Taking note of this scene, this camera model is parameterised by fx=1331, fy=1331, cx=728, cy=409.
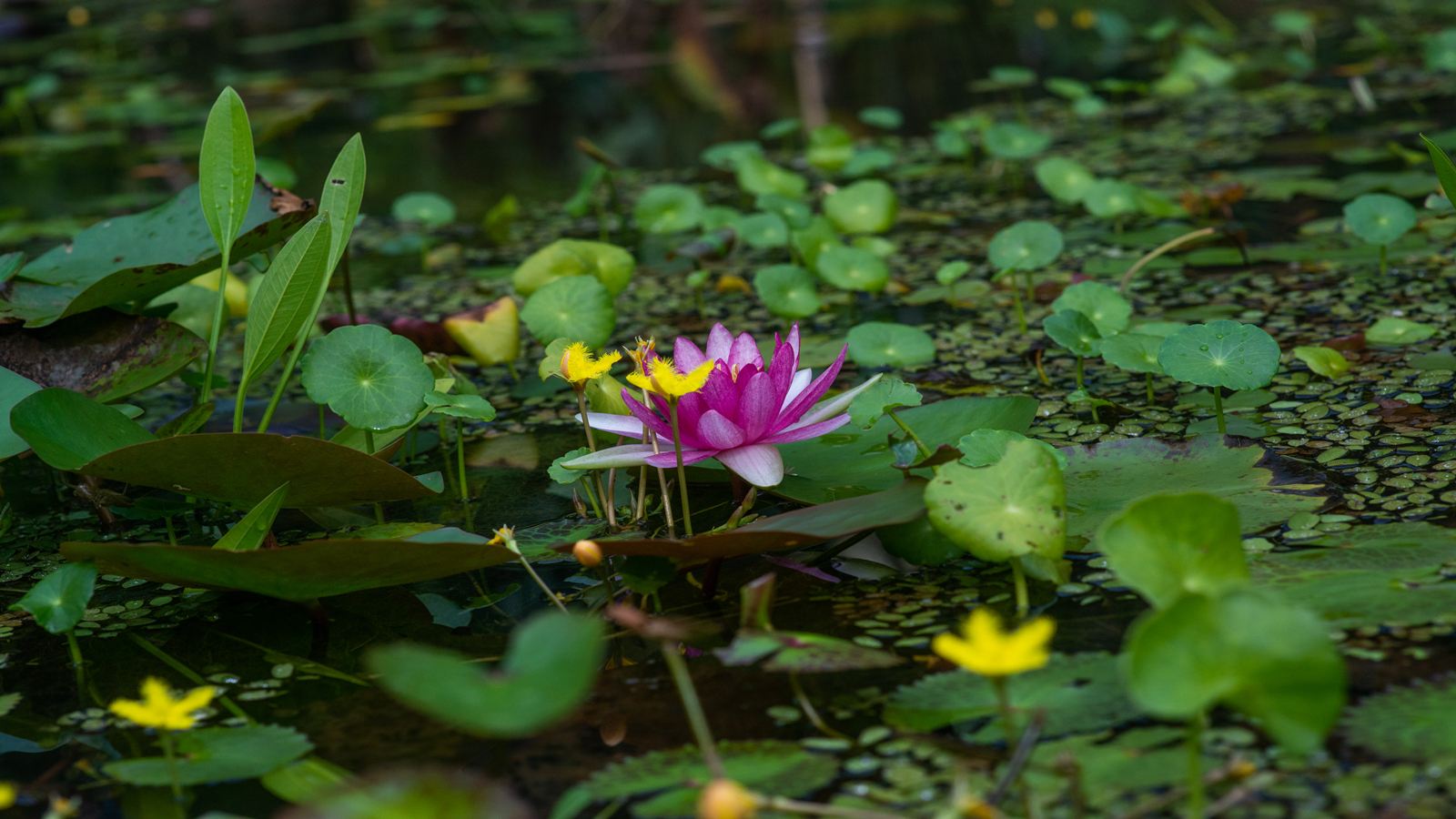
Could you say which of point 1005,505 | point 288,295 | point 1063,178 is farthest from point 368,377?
point 1063,178

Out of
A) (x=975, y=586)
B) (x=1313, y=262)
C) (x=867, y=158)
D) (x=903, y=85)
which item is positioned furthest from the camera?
(x=903, y=85)

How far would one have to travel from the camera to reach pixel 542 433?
6.21ft

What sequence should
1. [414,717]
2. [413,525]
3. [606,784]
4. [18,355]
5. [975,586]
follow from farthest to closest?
[18,355] < [413,525] < [975,586] < [414,717] < [606,784]

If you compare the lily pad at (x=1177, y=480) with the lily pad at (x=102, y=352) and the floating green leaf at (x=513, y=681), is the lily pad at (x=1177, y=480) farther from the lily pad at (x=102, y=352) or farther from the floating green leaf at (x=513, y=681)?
the lily pad at (x=102, y=352)

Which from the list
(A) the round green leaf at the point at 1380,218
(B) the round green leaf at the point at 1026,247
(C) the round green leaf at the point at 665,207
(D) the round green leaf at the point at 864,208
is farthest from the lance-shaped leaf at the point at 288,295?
(A) the round green leaf at the point at 1380,218

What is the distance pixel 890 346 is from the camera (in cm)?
187

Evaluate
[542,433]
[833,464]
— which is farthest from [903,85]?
[833,464]

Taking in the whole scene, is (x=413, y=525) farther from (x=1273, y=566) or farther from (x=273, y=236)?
(x=1273, y=566)

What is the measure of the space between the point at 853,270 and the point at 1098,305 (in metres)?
0.53

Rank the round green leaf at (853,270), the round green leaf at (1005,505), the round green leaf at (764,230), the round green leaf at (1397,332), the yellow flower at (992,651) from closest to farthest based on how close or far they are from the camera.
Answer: the yellow flower at (992,651) → the round green leaf at (1005,505) → the round green leaf at (1397,332) → the round green leaf at (853,270) → the round green leaf at (764,230)

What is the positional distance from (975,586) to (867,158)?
81.8 inches

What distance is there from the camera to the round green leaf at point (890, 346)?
1.85 metres

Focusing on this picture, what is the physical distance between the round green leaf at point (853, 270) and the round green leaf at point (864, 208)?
442 millimetres

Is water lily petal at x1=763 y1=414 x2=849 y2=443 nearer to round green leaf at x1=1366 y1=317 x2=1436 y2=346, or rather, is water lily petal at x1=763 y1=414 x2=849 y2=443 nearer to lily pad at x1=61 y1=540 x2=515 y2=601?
lily pad at x1=61 y1=540 x2=515 y2=601
